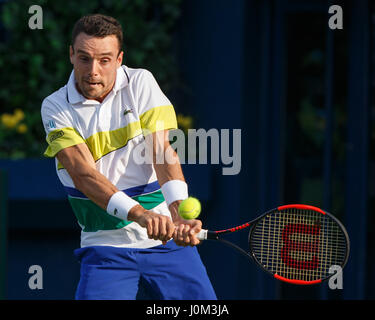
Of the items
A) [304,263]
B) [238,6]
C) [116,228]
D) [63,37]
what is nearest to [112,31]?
[116,228]

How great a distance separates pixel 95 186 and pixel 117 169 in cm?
17

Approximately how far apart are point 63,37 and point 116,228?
308 centimetres

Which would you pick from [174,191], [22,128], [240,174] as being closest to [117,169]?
[174,191]

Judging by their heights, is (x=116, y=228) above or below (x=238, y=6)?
below

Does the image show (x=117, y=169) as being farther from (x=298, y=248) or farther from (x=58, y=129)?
(x=298, y=248)

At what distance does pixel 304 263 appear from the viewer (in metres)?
3.73

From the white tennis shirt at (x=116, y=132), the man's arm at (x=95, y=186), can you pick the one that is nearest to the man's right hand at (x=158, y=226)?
the man's arm at (x=95, y=186)

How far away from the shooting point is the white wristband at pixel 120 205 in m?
3.31

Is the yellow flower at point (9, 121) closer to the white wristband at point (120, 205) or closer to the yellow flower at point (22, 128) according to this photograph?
the yellow flower at point (22, 128)

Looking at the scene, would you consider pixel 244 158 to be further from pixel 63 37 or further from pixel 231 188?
pixel 63 37

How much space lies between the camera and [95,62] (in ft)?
11.0

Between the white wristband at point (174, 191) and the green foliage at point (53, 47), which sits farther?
the green foliage at point (53, 47)

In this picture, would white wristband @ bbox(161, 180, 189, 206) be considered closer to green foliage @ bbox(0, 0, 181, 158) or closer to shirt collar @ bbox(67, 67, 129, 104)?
shirt collar @ bbox(67, 67, 129, 104)
